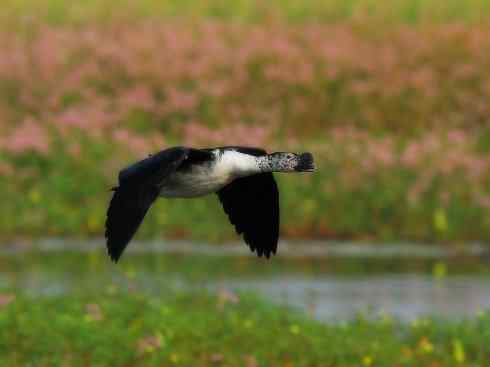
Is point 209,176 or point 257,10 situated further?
point 257,10

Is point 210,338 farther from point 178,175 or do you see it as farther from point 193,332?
point 178,175

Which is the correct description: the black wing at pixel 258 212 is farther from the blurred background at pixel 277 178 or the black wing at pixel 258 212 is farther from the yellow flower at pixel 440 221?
the yellow flower at pixel 440 221

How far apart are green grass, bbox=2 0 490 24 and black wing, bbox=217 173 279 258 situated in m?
18.7

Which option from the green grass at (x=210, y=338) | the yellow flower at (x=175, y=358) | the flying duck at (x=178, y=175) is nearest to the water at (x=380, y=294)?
the green grass at (x=210, y=338)

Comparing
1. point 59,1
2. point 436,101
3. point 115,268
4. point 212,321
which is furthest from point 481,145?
point 59,1

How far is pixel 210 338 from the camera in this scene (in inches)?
332

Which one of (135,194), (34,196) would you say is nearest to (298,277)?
(34,196)

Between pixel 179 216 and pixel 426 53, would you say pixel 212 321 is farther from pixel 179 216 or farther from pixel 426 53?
pixel 426 53

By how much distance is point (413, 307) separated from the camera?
1038cm

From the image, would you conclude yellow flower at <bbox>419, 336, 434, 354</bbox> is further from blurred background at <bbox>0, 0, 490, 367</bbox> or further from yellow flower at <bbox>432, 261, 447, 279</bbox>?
yellow flower at <bbox>432, 261, 447, 279</bbox>

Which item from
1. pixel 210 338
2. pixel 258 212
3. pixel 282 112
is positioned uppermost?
pixel 282 112

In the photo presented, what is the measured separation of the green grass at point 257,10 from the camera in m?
24.8

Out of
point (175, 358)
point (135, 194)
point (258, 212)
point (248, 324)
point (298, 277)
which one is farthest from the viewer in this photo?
point (298, 277)

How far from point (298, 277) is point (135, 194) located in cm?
715
